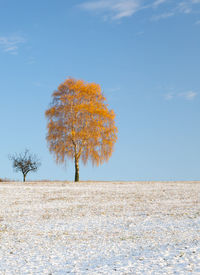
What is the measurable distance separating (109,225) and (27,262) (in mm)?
5112

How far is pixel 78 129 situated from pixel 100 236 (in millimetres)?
29706

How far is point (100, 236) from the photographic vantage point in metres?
11.8

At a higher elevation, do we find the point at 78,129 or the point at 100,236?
the point at 78,129

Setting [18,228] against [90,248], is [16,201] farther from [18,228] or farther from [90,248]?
[90,248]

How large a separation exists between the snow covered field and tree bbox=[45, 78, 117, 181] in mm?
19116

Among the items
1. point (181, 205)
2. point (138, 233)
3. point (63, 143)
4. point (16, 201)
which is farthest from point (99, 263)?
point (63, 143)

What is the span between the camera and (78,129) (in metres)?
41.1

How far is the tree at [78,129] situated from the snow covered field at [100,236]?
19.1 m

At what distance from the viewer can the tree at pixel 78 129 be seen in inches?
1602

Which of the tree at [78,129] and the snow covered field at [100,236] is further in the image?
the tree at [78,129]

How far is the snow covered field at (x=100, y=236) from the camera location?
27.2ft

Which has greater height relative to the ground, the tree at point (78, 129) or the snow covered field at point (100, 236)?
the tree at point (78, 129)

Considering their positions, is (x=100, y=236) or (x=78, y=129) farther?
(x=78, y=129)

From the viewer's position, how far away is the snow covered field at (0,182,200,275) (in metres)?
8.30
